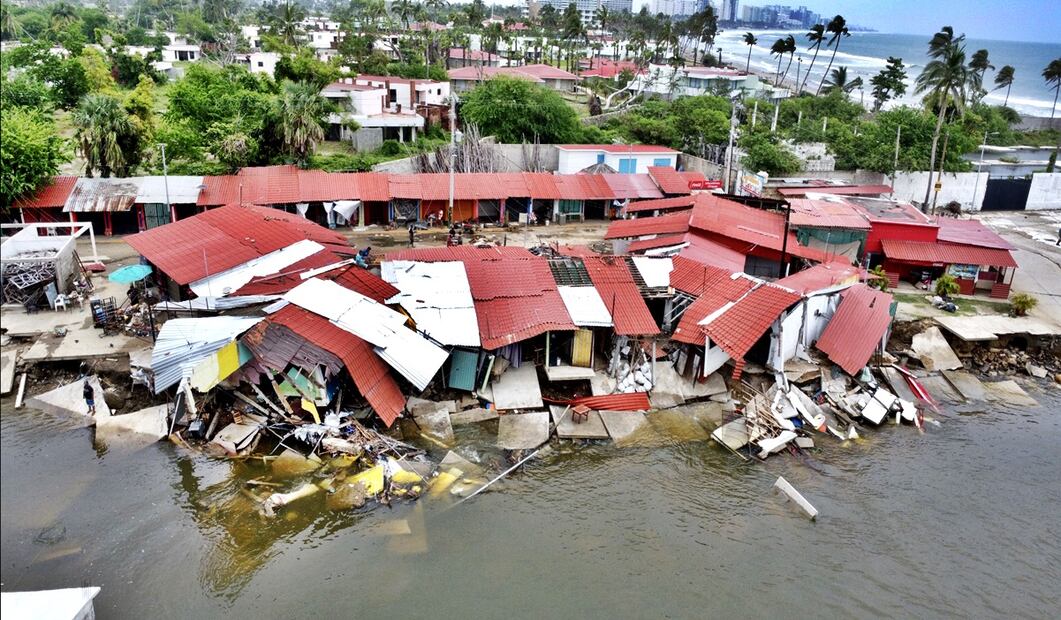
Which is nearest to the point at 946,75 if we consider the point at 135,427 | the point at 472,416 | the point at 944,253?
the point at 944,253

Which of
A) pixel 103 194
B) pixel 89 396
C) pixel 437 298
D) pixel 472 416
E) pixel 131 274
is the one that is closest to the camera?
pixel 89 396

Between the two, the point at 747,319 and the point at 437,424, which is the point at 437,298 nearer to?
the point at 437,424

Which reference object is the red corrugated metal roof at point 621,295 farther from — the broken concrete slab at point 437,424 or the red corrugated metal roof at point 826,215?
the red corrugated metal roof at point 826,215

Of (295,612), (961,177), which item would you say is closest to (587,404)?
(295,612)

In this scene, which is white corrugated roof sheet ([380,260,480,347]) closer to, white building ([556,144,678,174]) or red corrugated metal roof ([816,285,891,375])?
red corrugated metal roof ([816,285,891,375])

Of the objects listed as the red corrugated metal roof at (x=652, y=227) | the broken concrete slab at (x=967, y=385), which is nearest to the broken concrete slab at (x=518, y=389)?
the red corrugated metal roof at (x=652, y=227)

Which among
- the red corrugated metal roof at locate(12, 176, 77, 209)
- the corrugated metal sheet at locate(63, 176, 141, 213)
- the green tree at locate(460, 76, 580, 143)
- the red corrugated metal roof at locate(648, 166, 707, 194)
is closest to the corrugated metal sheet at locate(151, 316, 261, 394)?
the corrugated metal sheet at locate(63, 176, 141, 213)

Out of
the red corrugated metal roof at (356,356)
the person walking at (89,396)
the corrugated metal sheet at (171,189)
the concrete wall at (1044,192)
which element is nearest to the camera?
the person walking at (89,396)
